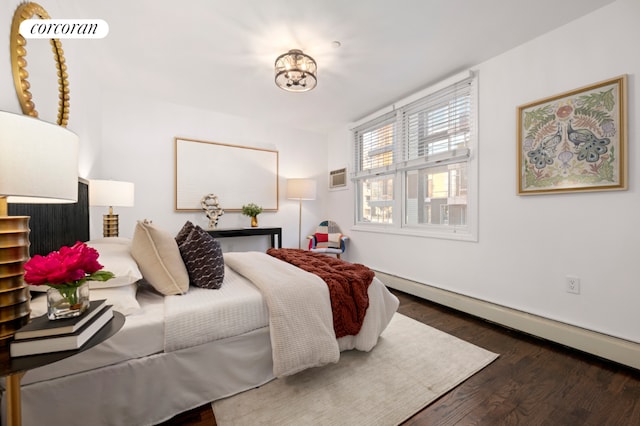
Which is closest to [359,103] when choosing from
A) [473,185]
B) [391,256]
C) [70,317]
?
[473,185]

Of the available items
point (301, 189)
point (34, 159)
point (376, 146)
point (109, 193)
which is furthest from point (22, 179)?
point (376, 146)

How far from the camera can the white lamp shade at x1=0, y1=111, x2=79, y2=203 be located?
2.25 ft

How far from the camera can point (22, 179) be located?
2.32 feet

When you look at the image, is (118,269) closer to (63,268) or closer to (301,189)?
(63,268)

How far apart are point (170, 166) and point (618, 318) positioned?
4672 millimetres

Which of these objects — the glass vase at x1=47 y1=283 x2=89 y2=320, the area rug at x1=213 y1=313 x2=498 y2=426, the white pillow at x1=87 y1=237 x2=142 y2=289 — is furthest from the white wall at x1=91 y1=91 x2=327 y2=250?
the area rug at x1=213 y1=313 x2=498 y2=426

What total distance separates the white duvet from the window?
1815mm

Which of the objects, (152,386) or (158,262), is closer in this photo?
(152,386)

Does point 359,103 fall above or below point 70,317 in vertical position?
above

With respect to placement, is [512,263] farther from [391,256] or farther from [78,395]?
[78,395]

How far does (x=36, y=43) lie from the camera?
1.39m

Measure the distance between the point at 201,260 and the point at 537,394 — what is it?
2.11 metres

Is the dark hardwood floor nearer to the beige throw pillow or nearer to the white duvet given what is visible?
the white duvet

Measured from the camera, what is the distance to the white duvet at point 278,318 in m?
1.32
